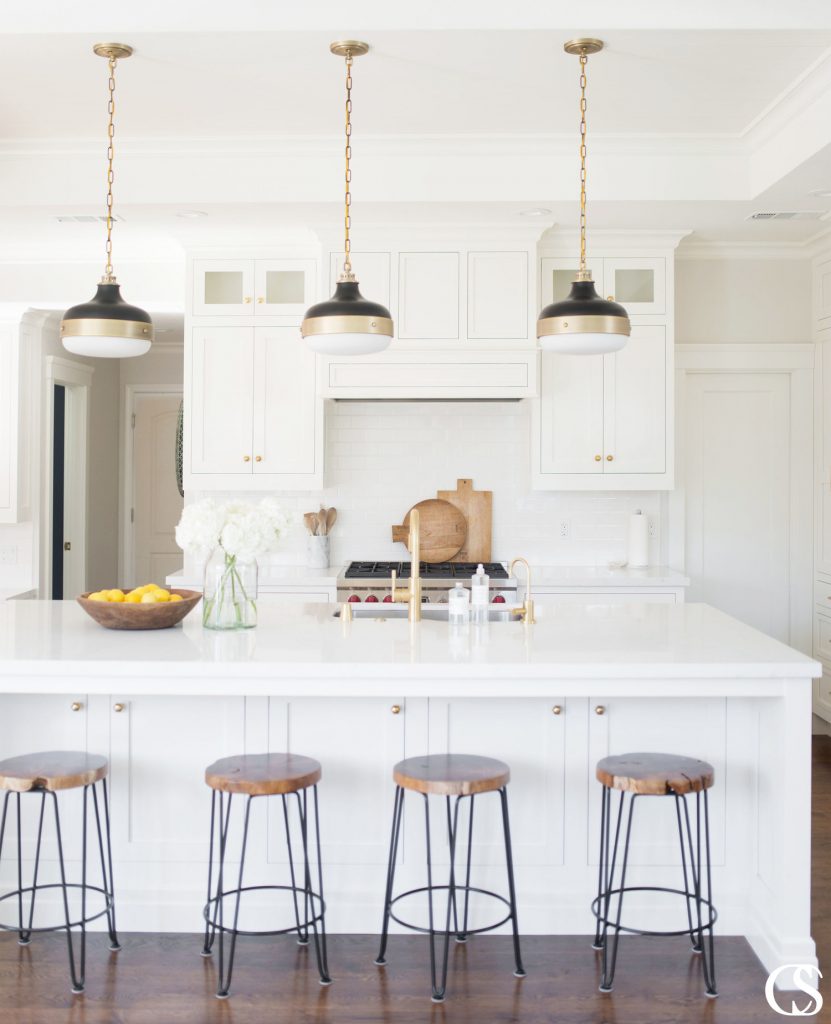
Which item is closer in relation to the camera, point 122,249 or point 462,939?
point 462,939

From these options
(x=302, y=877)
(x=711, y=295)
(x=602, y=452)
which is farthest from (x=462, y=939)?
(x=711, y=295)

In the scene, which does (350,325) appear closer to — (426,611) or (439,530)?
(426,611)

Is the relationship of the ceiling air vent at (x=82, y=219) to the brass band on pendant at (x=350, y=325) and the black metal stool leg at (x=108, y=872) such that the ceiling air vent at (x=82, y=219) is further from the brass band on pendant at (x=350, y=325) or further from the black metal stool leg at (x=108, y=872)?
the black metal stool leg at (x=108, y=872)

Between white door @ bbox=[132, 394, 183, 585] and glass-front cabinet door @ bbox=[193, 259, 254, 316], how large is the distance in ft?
9.36

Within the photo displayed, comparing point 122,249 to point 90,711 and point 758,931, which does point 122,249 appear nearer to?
point 90,711

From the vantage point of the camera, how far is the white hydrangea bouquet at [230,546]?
3352 millimetres

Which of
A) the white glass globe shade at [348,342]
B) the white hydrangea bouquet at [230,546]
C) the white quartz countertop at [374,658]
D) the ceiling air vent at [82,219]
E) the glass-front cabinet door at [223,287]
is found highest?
the ceiling air vent at [82,219]

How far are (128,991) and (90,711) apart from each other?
0.85 metres

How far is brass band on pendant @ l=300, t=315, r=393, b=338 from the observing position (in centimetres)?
334

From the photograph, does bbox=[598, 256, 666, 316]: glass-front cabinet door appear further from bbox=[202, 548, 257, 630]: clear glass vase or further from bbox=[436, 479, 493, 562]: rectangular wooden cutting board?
bbox=[202, 548, 257, 630]: clear glass vase

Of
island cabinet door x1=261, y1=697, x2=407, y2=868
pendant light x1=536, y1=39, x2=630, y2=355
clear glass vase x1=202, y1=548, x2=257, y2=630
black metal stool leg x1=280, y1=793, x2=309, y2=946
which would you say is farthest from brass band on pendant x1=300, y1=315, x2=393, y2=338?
black metal stool leg x1=280, y1=793, x2=309, y2=946

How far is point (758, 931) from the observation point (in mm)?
3197

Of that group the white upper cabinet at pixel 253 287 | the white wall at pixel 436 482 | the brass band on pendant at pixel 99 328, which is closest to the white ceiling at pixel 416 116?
the white upper cabinet at pixel 253 287

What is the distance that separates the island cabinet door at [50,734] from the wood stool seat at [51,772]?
25cm
